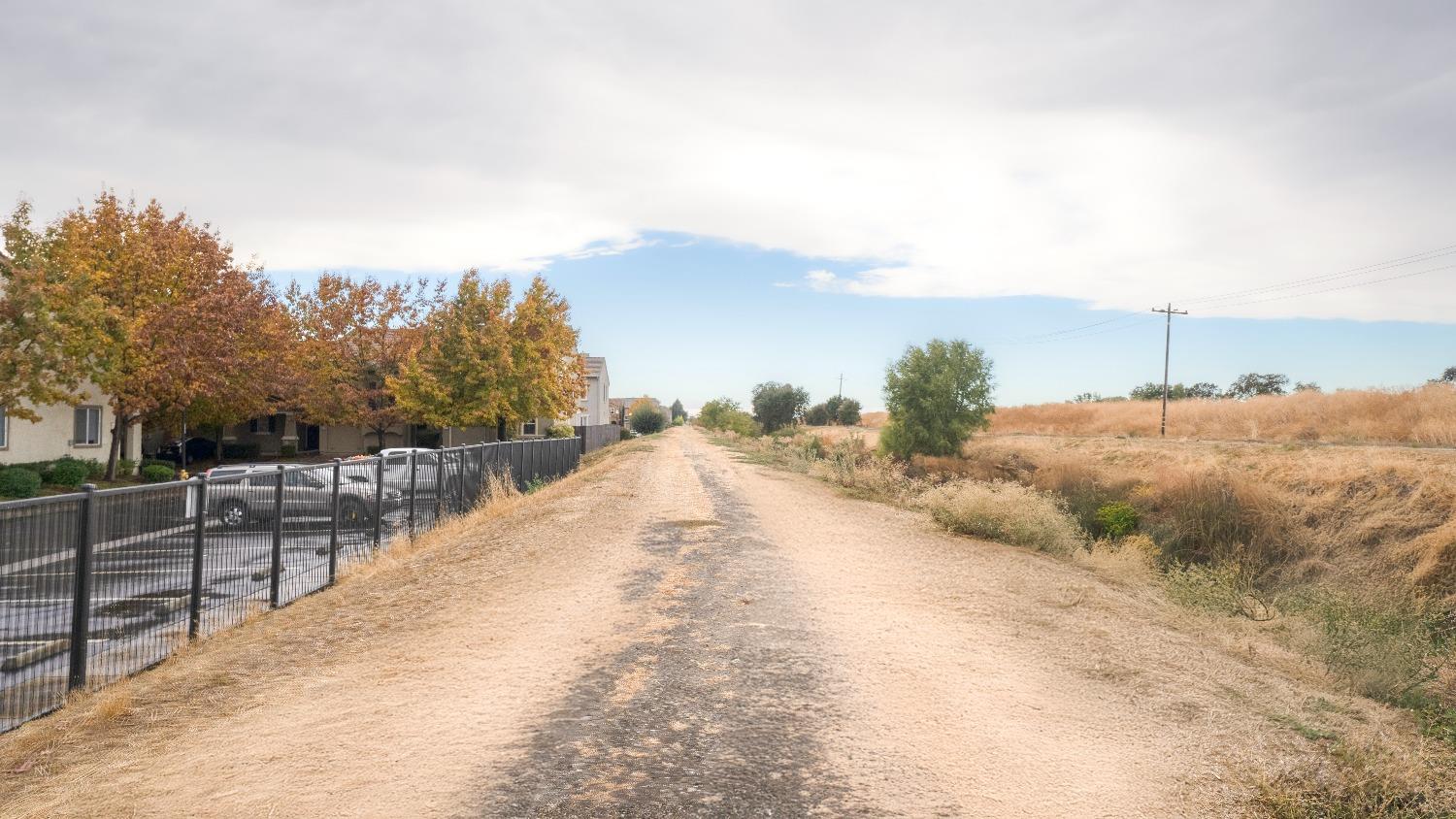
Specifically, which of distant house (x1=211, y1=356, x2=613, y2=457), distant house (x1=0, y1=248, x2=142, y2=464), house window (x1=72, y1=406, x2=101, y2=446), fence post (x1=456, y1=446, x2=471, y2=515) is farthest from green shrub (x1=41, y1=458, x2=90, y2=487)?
distant house (x1=211, y1=356, x2=613, y2=457)

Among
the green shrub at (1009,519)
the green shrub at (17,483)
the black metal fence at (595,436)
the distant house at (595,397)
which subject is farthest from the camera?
the distant house at (595,397)

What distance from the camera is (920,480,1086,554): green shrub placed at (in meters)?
14.4

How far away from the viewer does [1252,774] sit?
526 centimetres

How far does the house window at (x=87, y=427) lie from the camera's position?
96.2ft

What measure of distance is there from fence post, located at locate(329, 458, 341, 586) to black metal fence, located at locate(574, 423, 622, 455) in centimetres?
2920

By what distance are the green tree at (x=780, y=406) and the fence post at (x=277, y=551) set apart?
301 feet

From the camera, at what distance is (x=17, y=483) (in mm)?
23109

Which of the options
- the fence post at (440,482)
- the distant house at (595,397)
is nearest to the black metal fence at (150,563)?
the fence post at (440,482)

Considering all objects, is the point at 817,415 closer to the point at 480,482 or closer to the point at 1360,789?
the point at 480,482

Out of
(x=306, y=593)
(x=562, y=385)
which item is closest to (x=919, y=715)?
(x=306, y=593)

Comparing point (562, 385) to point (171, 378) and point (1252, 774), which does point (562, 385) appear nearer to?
point (171, 378)

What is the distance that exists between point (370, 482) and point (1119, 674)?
982 centimetres

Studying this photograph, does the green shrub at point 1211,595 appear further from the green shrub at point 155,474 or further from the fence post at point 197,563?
the green shrub at point 155,474

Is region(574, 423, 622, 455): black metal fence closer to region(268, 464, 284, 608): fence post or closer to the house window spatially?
the house window
